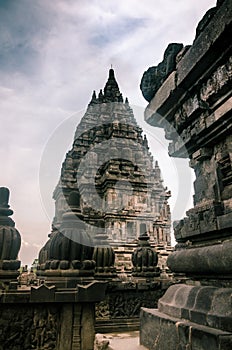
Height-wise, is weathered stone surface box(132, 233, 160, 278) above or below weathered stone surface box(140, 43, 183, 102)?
below

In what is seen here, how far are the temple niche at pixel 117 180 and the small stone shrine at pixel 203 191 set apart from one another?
1283 cm

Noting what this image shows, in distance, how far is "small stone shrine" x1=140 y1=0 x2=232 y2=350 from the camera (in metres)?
2.21

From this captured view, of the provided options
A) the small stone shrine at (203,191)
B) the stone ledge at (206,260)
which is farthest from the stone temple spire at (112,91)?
the stone ledge at (206,260)

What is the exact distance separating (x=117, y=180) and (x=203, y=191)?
16.4 meters

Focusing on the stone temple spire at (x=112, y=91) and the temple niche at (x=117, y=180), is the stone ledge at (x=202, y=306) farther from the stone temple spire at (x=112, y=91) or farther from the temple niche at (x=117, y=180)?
the stone temple spire at (x=112, y=91)

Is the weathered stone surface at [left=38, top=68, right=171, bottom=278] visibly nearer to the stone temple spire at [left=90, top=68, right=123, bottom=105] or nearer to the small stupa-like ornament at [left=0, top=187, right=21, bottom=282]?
the stone temple spire at [left=90, top=68, right=123, bottom=105]

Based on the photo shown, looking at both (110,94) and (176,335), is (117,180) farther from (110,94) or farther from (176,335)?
(176,335)

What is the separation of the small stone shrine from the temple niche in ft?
42.1

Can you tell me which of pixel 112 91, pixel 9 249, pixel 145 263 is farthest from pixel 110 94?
pixel 9 249

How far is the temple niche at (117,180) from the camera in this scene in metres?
17.9

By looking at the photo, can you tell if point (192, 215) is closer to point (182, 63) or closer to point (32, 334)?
point (182, 63)

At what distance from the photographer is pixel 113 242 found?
16.9m

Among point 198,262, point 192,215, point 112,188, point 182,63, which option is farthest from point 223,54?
point 112,188

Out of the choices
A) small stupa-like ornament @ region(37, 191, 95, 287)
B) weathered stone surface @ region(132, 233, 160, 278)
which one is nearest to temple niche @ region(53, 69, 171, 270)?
weathered stone surface @ region(132, 233, 160, 278)
